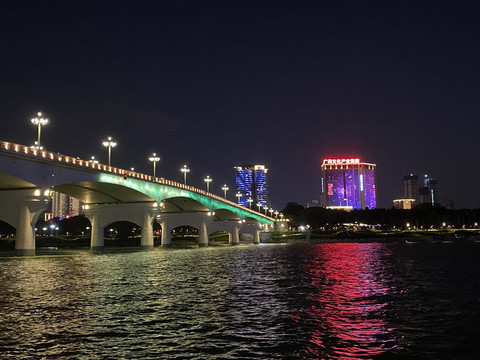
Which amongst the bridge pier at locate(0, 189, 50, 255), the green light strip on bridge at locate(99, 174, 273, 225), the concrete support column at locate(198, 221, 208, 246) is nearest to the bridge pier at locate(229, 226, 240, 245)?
the green light strip on bridge at locate(99, 174, 273, 225)

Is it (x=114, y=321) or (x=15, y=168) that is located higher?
(x=15, y=168)

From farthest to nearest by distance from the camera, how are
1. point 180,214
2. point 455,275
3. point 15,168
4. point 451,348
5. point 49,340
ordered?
point 180,214 → point 15,168 → point 455,275 → point 49,340 → point 451,348

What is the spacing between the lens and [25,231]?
61.5m

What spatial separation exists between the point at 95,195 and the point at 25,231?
92.0ft

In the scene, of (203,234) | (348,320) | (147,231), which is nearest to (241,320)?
(348,320)

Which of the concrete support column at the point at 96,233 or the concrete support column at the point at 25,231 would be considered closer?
the concrete support column at the point at 25,231

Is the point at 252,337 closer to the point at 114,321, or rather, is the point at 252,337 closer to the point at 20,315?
the point at 114,321

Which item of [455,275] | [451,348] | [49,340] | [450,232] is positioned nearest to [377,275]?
[455,275]

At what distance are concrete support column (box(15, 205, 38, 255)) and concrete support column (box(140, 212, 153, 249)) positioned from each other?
111 ft

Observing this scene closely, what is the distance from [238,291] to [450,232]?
169504mm

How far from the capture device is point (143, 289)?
26.5 m

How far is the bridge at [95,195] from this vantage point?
59.1 metres

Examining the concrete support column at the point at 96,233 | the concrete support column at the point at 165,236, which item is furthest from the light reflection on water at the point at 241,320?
the concrete support column at the point at 165,236

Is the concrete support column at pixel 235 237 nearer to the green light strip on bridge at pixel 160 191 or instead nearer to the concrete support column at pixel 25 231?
the green light strip on bridge at pixel 160 191
